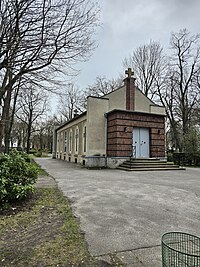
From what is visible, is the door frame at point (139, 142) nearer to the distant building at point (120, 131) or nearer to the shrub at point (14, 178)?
the distant building at point (120, 131)

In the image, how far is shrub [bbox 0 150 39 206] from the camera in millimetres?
5262

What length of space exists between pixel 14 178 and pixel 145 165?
10895 millimetres

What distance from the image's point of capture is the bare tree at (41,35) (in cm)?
655

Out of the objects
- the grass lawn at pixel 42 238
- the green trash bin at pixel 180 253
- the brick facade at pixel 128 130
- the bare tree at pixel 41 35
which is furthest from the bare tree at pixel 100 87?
the green trash bin at pixel 180 253

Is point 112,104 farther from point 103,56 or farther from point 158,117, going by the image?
point 103,56

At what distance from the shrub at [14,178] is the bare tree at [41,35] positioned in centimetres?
331

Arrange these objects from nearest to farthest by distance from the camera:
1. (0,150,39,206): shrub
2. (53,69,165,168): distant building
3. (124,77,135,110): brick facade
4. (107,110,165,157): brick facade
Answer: (0,150,39,206): shrub, (107,110,165,157): brick facade, (53,69,165,168): distant building, (124,77,135,110): brick facade

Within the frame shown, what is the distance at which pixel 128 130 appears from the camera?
15797mm

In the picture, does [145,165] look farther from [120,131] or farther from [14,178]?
[14,178]

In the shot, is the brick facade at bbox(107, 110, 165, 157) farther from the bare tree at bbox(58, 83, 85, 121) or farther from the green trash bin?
the bare tree at bbox(58, 83, 85, 121)

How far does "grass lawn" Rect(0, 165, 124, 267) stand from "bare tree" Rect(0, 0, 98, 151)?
16.2ft

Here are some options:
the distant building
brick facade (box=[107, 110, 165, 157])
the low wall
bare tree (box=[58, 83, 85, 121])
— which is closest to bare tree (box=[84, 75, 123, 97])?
bare tree (box=[58, 83, 85, 121])

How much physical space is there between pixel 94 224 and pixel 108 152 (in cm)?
1224

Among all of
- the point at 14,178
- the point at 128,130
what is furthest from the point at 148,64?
the point at 14,178
